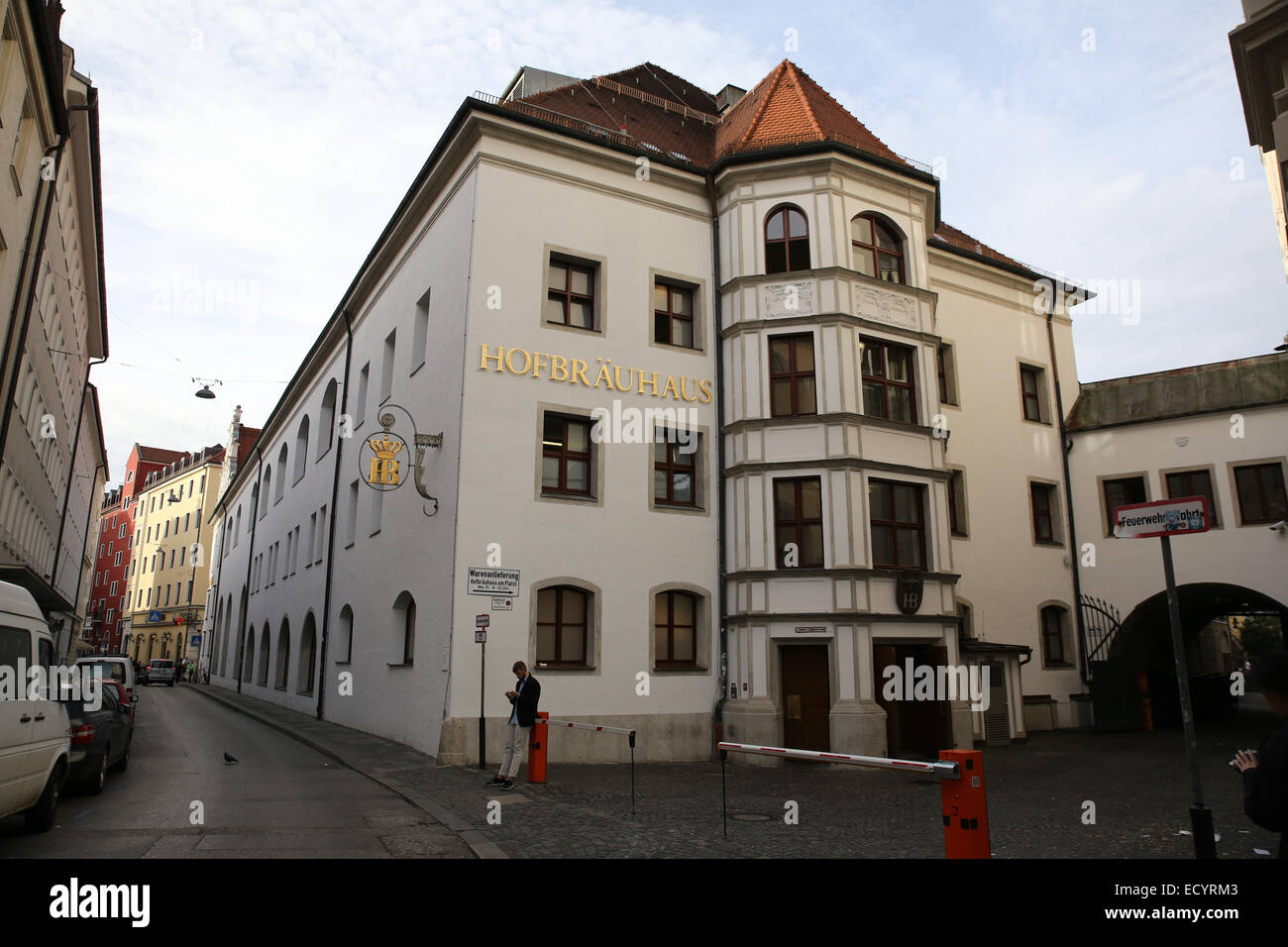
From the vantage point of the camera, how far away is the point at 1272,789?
13.7ft

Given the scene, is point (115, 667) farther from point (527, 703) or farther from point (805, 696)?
point (805, 696)

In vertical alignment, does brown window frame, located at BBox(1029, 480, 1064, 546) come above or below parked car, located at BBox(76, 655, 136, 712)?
above

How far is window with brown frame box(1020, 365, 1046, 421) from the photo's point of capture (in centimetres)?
2650

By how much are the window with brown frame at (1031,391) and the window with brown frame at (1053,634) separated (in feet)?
19.0

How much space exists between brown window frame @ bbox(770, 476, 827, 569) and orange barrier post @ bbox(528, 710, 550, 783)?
255 inches

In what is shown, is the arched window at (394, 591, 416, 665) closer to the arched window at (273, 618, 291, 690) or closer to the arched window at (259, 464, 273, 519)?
the arched window at (273, 618, 291, 690)

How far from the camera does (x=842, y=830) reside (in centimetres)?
985

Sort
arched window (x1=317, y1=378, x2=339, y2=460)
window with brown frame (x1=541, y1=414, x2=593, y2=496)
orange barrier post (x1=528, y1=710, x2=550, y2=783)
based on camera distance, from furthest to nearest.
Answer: arched window (x1=317, y1=378, x2=339, y2=460) < window with brown frame (x1=541, y1=414, x2=593, y2=496) < orange barrier post (x1=528, y1=710, x2=550, y2=783)

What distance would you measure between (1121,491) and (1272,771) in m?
24.1

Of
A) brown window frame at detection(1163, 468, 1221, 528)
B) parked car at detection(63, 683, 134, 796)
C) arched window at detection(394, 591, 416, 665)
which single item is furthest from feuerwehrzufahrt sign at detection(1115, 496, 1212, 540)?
brown window frame at detection(1163, 468, 1221, 528)

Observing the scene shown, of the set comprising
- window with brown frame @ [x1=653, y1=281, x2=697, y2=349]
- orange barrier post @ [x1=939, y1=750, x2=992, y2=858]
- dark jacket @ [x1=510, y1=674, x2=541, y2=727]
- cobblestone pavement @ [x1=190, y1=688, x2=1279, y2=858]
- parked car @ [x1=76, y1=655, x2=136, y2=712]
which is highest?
window with brown frame @ [x1=653, y1=281, x2=697, y2=349]

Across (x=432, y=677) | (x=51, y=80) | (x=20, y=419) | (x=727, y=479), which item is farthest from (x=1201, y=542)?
(x=20, y=419)
